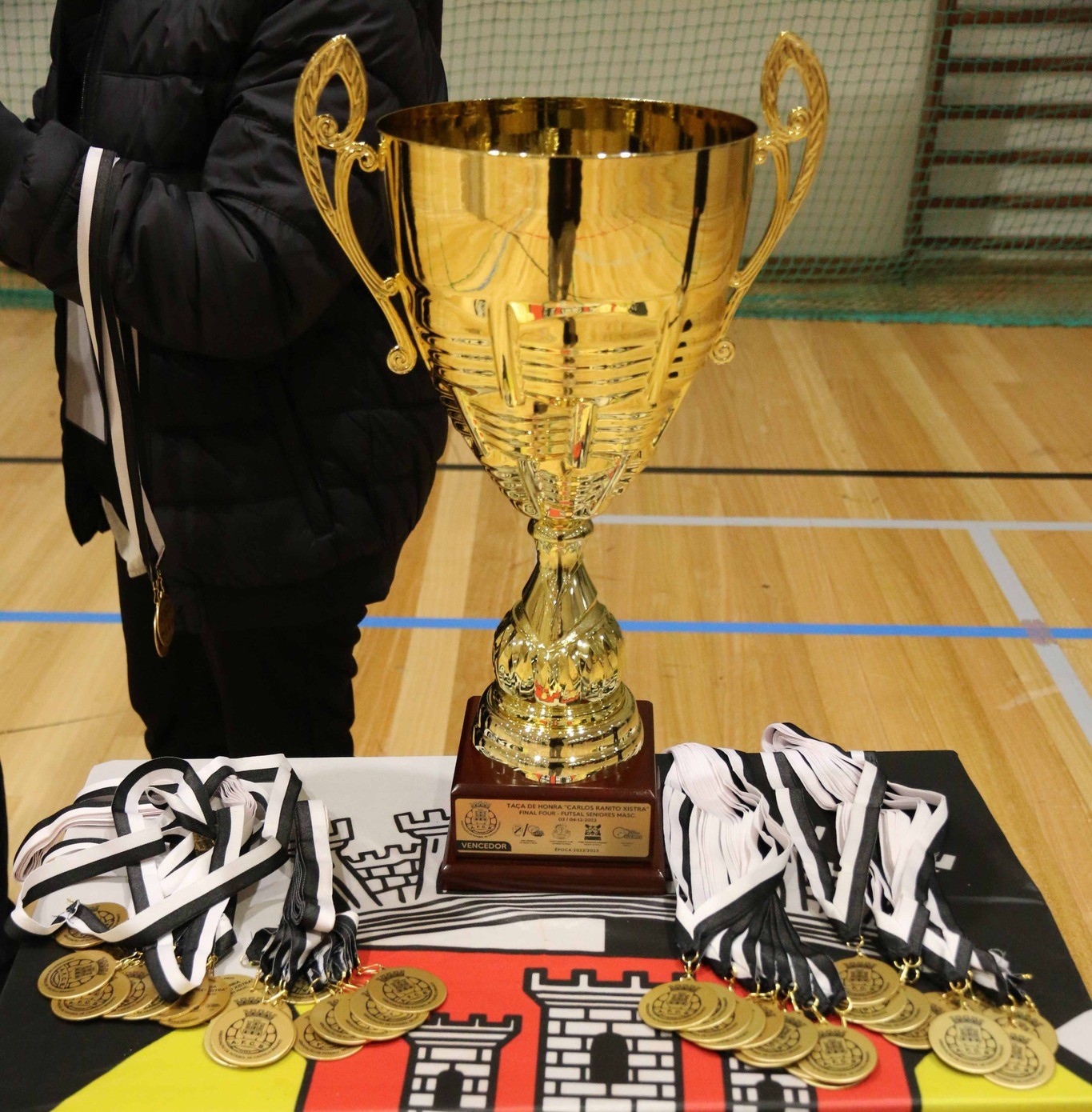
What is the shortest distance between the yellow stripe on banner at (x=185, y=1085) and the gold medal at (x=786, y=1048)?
26 cm

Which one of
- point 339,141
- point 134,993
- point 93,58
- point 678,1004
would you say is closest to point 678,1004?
point 678,1004

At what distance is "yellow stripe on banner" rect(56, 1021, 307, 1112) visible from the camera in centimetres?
67

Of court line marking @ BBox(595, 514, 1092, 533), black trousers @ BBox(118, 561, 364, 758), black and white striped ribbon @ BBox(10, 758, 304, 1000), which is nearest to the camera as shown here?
black and white striped ribbon @ BBox(10, 758, 304, 1000)

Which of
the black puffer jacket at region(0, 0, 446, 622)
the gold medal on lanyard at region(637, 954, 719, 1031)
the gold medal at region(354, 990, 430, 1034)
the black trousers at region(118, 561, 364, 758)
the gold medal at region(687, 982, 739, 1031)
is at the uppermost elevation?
the black puffer jacket at region(0, 0, 446, 622)

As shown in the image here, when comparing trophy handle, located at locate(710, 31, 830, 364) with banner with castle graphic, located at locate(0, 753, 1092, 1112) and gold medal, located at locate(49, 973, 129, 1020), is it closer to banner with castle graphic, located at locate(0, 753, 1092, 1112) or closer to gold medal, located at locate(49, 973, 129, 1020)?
banner with castle graphic, located at locate(0, 753, 1092, 1112)

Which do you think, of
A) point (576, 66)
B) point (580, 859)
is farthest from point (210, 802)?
point (576, 66)

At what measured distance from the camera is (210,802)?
874 millimetres

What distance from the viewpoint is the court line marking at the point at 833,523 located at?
244 cm

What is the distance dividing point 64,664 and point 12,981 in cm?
133

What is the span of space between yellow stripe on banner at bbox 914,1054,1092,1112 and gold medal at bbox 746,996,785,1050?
85 mm

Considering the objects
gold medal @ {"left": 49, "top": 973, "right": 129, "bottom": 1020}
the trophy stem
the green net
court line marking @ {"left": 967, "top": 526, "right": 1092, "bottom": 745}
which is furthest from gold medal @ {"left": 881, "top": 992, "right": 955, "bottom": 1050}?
the green net

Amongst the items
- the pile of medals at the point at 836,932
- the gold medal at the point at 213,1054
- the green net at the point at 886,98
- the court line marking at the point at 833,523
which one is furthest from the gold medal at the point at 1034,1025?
the green net at the point at 886,98

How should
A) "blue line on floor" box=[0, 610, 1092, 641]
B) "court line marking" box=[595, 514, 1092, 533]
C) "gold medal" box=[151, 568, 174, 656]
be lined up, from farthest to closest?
"court line marking" box=[595, 514, 1092, 533] < "blue line on floor" box=[0, 610, 1092, 641] < "gold medal" box=[151, 568, 174, 656]

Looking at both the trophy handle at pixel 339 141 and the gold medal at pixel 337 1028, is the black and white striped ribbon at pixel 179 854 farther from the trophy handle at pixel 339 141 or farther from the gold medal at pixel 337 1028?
the trophy handle at pixel 339 141
